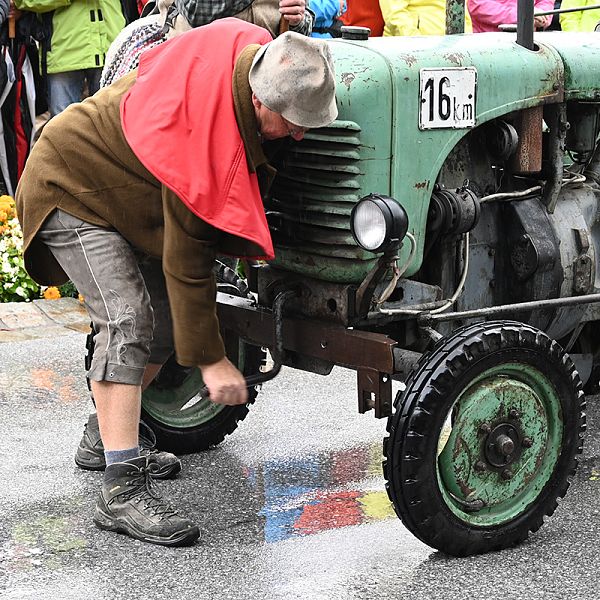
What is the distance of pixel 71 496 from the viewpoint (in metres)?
4.41

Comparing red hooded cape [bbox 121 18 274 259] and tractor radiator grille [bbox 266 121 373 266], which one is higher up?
red hooded cape [bbox 121 18 274 259]

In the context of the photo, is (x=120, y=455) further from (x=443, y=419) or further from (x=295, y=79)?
(x=295, y=79)

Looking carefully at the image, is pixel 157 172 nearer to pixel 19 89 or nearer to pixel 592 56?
pixel 592 56

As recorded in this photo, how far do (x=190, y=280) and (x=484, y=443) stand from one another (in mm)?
1025

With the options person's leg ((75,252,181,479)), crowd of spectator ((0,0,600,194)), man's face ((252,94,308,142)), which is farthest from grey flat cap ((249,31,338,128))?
crowd of spectator ((0,0,600,194))

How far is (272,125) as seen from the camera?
11.9 feet

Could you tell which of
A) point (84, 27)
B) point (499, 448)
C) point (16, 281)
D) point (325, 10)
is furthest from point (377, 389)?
point (84, 27)

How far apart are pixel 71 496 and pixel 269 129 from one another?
1548 mm

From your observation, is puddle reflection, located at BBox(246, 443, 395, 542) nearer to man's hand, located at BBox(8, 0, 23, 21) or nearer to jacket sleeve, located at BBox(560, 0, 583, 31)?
jacket sleeve, located at BBox(560, 0, 583, 31)

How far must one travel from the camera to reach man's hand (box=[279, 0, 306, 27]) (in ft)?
15.3

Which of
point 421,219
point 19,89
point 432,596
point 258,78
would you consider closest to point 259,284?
point 421,219

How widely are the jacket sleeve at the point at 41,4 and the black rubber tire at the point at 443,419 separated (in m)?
5.05

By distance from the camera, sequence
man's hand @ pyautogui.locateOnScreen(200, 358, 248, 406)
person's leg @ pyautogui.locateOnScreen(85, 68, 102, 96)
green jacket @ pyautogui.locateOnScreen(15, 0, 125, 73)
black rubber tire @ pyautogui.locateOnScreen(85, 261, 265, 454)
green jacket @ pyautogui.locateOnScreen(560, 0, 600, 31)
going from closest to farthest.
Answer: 1. man's hand @ pyautogui.locateOnScreen(200, 358, 248, 406)
2. black rubber tire @ pyautogui.locateOnScreen(85, 261, 265, 454)
3. green jacket @ pyautogui.locateOnScreen(560, 0, 600, 31)
4. green jacket @ pyautogui.locateOnScreen(15, 0, 125, 73)
5. person's leg @ pyautogui.locateOnScreen(85, 68, 102, 96)

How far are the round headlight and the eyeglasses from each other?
27 centimetres
